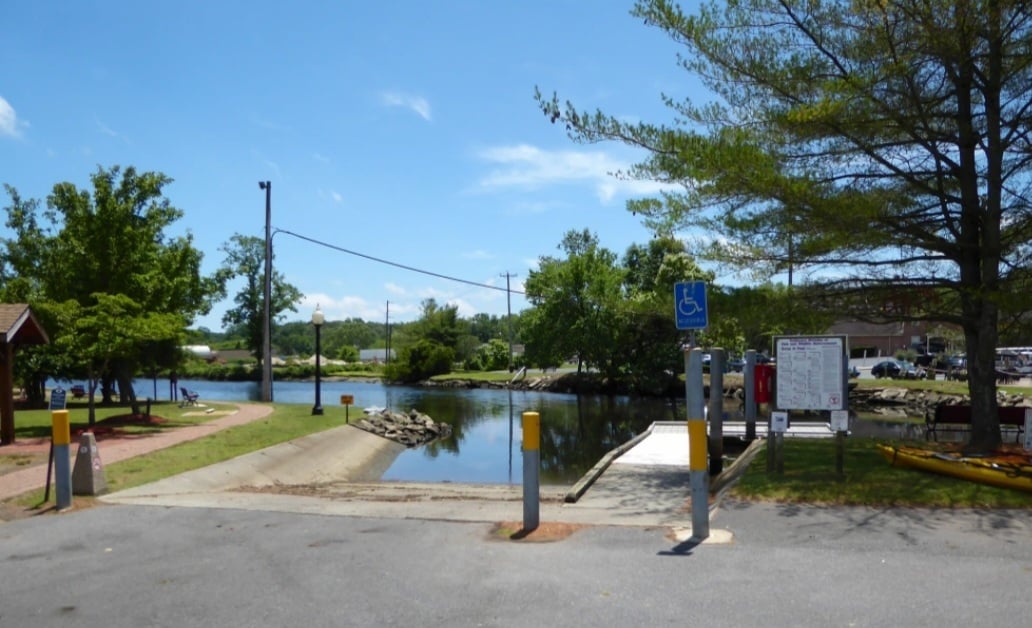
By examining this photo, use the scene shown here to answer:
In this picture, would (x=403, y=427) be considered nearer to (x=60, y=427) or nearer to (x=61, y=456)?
(x=61, y=456)

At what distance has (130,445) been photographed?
18.2 metres

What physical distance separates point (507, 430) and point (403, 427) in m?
5.48

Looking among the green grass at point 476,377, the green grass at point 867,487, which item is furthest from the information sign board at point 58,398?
the green grass at point 476,377

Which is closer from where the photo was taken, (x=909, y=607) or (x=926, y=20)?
(x=909, y=607)

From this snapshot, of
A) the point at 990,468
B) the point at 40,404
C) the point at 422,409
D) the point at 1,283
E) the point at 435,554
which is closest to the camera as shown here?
the point at 435,554

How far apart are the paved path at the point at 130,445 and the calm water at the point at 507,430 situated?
3.37 metres

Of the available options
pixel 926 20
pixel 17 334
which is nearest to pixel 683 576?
pixel 926 20

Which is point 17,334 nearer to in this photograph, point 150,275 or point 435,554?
point 150,275

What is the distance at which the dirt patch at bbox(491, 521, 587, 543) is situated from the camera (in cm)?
808

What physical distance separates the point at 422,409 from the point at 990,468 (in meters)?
35.5

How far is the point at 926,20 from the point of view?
11.5m

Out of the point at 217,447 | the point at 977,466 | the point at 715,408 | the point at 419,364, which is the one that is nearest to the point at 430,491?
the point at 715,408

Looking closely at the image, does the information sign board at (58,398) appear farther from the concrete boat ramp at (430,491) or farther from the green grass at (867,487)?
the green grass at (867,487)

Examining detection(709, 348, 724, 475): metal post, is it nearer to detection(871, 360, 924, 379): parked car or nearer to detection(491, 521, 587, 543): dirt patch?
detection(491, 521, 587, 543): dirt patch
